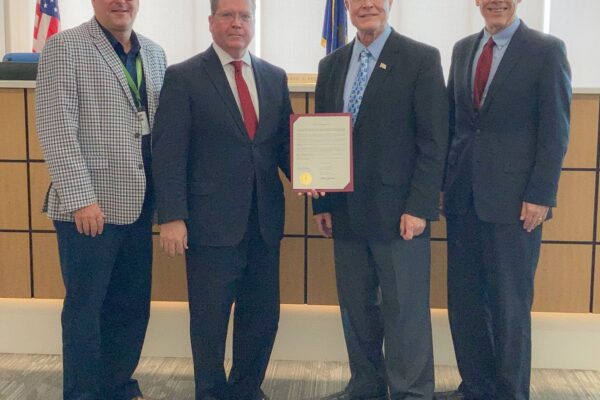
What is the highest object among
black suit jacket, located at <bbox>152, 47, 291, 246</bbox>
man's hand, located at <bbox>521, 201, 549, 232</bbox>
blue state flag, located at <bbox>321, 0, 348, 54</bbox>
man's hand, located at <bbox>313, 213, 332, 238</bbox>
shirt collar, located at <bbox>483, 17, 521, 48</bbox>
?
blue state flag, located at <bbox>321, 0, 348, 54</bbox>

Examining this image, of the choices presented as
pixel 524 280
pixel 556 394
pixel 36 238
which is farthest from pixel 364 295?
pixel 36 238

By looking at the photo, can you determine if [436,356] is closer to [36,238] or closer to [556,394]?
[556,394]

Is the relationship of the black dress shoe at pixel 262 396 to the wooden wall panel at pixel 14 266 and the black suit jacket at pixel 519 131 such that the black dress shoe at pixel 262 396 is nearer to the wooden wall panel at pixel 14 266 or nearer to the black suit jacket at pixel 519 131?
the black suit jacket at pixel 519 131

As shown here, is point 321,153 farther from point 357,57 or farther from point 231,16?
point 231,16

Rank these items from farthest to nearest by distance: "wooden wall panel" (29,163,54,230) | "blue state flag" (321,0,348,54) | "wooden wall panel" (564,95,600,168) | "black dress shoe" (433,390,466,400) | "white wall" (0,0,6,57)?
1. "white wall" (0,0,6,57)
2. "blue state flag" (321,0,348,54)
3. "wooden wall panel" (29,163,54,230)
4. "wooden wall panel" (564,95,600,168)
5. "black dress shoe" (433,390,466,400)

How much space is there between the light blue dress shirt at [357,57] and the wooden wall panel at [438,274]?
1015 mm

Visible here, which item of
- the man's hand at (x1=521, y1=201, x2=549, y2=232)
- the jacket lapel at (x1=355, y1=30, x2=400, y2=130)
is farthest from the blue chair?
the man's hand at (x1=521, y1=201, x2=549, y2=232)

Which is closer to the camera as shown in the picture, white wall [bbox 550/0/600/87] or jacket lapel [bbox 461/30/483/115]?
jacket lapel [bbox 461/30/483/115]

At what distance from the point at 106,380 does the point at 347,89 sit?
1418mm

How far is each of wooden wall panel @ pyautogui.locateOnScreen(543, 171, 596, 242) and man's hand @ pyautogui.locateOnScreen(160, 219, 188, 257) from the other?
1.68m

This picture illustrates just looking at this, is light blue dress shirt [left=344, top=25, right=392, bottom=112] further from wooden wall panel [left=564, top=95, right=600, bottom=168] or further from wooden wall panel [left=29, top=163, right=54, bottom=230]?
wooden wall panel [left=29, top=163, right=54, bottom=230]

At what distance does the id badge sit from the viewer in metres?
2.27

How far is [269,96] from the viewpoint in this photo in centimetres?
233

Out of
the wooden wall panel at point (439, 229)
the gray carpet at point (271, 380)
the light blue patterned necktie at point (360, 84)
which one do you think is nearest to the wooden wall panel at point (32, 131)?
the gray carpet at point (271, 380)
